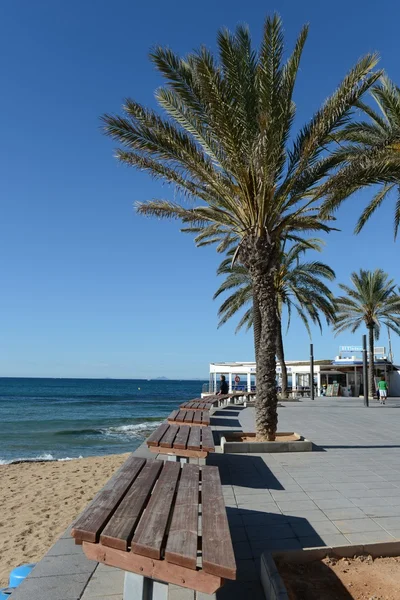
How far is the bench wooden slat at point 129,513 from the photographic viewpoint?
235 cm

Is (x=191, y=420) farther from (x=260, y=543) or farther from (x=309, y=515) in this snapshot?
(x=260, y=543)

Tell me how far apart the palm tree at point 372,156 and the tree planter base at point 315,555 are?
644 cm

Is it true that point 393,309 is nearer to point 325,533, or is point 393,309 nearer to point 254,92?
point 254,92

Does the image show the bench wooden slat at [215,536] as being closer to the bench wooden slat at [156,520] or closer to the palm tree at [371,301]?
the bench wooden slat at [156,520]

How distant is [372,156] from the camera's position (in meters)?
8.55

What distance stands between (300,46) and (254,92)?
949 millimetres

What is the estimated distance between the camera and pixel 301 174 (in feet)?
27.8

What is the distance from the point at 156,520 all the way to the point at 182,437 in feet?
10.3

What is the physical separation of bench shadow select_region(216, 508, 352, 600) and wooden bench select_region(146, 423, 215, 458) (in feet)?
2.13

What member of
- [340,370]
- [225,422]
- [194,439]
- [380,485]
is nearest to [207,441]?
[194,439]

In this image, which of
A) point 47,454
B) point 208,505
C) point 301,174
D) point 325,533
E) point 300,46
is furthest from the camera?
point 47,454

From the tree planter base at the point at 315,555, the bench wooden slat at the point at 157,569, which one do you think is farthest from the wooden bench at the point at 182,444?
the bench wooden slat at the point at 157,569

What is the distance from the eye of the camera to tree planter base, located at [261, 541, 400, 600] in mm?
2873

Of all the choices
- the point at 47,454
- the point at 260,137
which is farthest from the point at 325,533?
the point at 47,454
